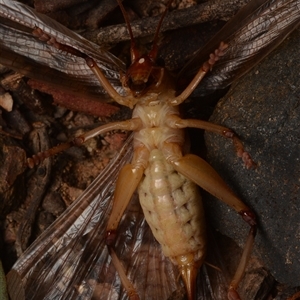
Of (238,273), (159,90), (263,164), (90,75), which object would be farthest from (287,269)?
(90,75)

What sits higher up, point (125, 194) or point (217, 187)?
point (125, 194)

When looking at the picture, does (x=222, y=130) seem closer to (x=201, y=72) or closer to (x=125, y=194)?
(x=201, y=72)

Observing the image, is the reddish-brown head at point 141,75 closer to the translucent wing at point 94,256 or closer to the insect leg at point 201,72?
the insect leg at point 201,72

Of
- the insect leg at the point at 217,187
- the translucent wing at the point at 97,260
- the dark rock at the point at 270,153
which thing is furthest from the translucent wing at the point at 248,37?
the translucent wing at the point at 97,260

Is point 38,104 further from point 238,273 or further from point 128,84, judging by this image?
point 238,273

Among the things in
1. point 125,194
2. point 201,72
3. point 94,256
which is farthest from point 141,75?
point 94,256

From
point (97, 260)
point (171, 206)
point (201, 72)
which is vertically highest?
point (201, 72)

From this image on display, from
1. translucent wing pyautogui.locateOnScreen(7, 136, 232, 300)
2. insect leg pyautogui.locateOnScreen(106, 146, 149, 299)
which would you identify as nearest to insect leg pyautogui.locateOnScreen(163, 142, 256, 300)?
insect leg pyautogui.locateOnScreen(106, 146, 149, 299)
